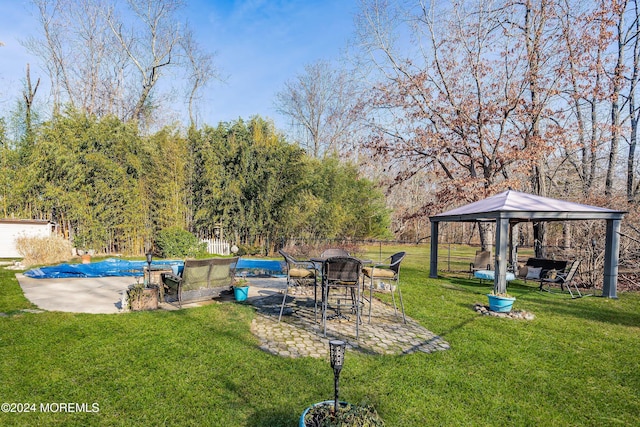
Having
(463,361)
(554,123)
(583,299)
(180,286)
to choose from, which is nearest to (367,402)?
(463,361)

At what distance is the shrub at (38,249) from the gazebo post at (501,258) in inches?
416

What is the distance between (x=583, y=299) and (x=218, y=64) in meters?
20.4

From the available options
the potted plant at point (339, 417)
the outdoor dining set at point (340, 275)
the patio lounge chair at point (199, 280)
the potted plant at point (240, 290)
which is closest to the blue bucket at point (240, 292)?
the potted plant at point (240, 290)

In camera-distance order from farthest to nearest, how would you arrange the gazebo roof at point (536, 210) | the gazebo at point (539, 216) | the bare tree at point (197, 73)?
the bare tree at point (197, 73), the gazebo roof at point (536, 210), the gazebo at point (539, 216)

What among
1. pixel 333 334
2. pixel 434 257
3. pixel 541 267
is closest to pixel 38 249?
pixel 333 334

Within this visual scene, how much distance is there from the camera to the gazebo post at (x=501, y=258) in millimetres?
6039

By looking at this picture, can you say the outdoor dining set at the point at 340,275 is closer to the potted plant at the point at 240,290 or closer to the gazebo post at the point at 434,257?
the potted plant at the point at 240,290

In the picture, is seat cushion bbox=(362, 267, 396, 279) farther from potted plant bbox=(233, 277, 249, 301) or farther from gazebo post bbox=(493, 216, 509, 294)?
gazebo post bbox=(493, 216, 509, 294)

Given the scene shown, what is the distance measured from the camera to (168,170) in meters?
10.9

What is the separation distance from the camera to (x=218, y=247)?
12.3m

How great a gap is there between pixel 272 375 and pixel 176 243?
8.96 m

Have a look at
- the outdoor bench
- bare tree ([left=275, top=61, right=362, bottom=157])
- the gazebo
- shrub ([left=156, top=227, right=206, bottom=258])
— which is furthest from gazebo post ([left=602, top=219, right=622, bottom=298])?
bare tree ([left=275, top=61, right=362, bottom=157])

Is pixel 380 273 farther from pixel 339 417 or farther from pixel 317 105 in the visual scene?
pixel 317 105

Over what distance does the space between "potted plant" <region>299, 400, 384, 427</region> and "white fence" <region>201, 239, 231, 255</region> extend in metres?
10.8
